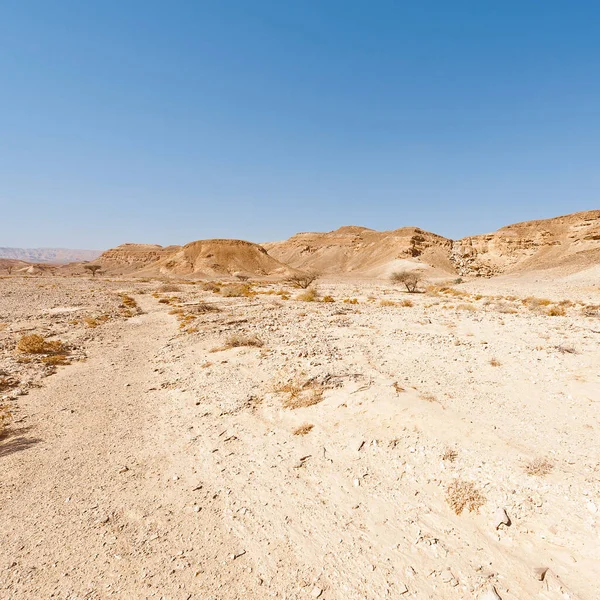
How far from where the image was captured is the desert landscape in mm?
3809

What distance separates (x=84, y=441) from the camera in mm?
6906

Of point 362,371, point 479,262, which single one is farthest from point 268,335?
point 479,262

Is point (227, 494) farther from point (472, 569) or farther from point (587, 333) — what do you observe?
point (587, 333)

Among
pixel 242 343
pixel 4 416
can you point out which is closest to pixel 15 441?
pixel 4 416

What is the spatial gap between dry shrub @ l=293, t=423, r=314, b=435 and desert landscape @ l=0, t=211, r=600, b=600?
64 millimetres

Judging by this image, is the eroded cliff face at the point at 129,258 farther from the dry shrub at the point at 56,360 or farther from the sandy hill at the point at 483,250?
the dry shrub at the point at 56,360

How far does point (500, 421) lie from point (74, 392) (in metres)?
10.6

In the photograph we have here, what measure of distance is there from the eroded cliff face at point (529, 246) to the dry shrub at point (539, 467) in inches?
2218

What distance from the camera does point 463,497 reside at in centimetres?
457

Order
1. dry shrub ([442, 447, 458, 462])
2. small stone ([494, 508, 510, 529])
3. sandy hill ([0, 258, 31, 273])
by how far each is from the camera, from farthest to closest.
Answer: sandy hill ([0, 258, 31, 273]) < dry shrub ([442, 447, 458, 462]) < small stone ([494, 508, 510, 529])

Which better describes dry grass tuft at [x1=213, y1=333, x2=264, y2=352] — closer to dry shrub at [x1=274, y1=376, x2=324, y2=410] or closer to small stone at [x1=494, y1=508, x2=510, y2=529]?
dry shrub at [x1=274, y1=376, x2=324, y2=410]

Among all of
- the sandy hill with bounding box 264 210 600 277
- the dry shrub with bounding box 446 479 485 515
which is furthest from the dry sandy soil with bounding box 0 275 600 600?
the sandy hill with bounding box 264 210 600 277

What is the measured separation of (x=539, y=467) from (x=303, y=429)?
12.6 feet

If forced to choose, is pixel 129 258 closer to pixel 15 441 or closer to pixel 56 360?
pixel 56 360
